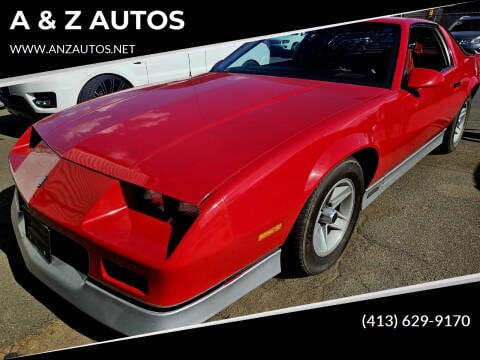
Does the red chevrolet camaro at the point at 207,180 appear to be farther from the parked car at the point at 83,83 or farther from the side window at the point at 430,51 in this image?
the parked car at the point at 83,83

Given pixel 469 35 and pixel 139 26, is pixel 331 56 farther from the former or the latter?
pixel 469 35

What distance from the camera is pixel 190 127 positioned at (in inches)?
75.2

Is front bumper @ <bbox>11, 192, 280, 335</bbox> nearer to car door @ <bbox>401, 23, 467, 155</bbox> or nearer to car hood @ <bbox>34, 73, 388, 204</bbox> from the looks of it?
car hood @ <bbox>34, 73, 388, 204</bbox>

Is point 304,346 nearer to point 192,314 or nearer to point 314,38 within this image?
point 192,314

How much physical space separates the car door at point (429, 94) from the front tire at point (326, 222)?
0.71 metres

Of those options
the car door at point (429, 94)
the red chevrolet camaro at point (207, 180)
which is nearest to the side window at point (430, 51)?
the car door at point (429, 94)

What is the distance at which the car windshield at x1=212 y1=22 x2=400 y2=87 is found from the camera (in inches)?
102

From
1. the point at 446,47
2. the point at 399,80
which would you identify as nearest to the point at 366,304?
the point at 399,80

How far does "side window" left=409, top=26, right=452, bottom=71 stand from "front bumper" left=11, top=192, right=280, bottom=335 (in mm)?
2515

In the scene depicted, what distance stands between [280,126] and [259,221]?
1.81 feet

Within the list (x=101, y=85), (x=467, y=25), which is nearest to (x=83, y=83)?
(x=101, y=85)

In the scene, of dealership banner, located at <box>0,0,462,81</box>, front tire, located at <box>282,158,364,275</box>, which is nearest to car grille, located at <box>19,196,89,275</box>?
front tire, located at <box>282,158,364,275</box>

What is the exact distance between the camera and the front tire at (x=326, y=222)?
6.04 feet

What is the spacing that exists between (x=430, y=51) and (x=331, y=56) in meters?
1.55
